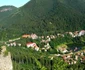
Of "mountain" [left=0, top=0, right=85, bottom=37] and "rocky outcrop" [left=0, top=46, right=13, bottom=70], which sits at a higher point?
"rocky outcrop" [left=0, top=46, right=13, bottom=70]

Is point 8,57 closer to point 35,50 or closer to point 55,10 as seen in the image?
point 35,50

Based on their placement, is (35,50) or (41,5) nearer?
(35,50)

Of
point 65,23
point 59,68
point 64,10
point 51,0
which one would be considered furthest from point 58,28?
point 59,68

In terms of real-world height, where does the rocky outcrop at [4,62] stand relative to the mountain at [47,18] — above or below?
above

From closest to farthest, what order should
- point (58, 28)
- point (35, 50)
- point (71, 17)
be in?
1. point (35, 50)
2. point (58, 28)
3. point (71, 17)

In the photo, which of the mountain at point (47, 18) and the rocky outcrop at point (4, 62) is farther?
the mountain at point (47, 18)

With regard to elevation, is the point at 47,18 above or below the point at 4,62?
below

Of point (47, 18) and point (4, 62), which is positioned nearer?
point (4, 62)

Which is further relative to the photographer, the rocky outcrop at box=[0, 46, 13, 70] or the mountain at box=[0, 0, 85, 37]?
the mountain at box=[0, 0, 85, 37]
